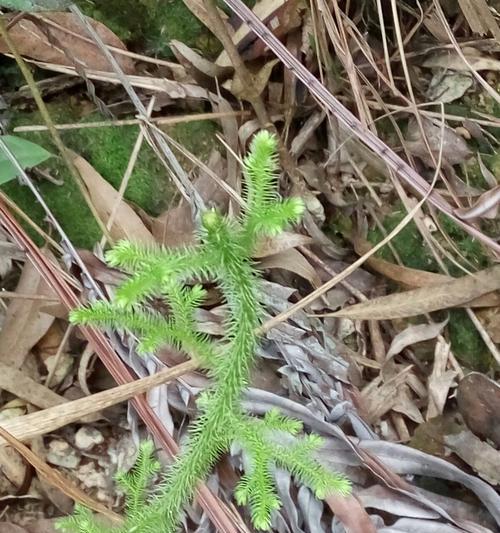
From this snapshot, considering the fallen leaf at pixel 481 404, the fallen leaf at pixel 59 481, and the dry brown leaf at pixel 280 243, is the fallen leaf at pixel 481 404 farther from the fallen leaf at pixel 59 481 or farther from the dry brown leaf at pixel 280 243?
the fallen leaf at pixel 59 481

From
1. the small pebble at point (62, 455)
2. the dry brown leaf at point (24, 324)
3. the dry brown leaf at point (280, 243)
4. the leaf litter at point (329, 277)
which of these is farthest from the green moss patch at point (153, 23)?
the small pebble at point (62, 455)

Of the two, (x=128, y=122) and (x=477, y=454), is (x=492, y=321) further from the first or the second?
(x=128, y=122)

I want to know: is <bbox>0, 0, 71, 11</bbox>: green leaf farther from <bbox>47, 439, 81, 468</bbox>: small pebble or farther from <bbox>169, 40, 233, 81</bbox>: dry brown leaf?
<bbox>47, 439, 81, 468</bbox>: small pebble

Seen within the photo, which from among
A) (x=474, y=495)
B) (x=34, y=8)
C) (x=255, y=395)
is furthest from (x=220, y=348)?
(x=34, y=8)

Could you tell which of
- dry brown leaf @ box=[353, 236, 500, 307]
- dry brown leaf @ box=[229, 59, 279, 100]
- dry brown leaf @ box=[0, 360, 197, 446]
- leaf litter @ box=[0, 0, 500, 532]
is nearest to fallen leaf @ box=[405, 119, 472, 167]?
leaf litter @ box=[0, 0, 500, 532]

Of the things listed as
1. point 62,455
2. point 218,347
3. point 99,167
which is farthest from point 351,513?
point 99,167

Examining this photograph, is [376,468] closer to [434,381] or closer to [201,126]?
[434,381]
